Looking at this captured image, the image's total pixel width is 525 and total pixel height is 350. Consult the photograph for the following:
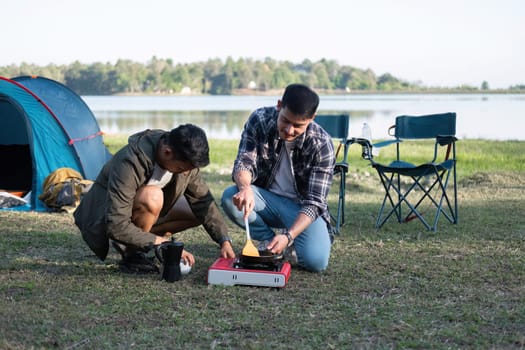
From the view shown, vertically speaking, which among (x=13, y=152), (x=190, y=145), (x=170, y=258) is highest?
(x=190, y=145)

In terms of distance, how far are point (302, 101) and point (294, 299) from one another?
997mm

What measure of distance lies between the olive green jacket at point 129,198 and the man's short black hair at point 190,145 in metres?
0.22

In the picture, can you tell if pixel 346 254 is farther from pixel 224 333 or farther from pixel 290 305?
pixel 224 333

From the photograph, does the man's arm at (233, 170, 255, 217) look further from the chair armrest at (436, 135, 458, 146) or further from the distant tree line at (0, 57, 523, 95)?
the distant tree line at (0, 57, 523, 95)

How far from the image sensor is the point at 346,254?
4.15 m

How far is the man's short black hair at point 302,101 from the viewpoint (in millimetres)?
3289

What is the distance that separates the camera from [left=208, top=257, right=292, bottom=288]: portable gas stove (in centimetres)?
330

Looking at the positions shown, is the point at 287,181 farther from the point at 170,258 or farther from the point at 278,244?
the point at 170,258

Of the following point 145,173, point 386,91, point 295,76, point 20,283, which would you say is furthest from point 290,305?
point 386,91

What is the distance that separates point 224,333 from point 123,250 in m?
1.16

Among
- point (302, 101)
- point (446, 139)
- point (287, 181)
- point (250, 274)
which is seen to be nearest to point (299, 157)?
point (287, 181)

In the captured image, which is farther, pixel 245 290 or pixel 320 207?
pixel 320 207

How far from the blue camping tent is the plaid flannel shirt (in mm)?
2886

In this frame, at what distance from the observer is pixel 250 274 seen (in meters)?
3.31
